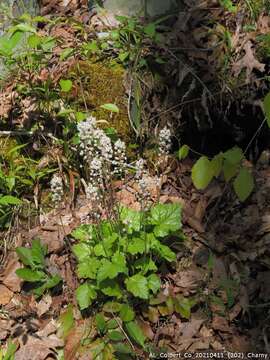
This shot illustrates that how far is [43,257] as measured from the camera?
298 cm

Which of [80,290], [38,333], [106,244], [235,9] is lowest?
[38,333]

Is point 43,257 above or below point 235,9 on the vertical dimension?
below

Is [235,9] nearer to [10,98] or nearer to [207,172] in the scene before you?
[10,98]

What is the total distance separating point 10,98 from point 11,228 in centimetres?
103

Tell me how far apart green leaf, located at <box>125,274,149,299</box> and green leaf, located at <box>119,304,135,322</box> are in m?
0.09

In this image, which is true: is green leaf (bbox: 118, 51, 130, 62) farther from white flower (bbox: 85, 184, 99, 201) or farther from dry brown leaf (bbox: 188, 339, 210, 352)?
dry brown leaf (bbox: 188, 339, 210, 352)

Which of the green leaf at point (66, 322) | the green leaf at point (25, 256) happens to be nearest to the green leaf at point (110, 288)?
the green leaf at point (66, 322)

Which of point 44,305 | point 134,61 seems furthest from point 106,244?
point 134,61

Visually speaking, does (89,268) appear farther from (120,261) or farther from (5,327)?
(5,327)

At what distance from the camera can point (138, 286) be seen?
105 inches

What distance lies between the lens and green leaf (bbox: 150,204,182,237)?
111 inches

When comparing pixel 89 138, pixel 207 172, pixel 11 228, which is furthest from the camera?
pixel 11 228

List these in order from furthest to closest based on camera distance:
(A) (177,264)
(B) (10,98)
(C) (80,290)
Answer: (B) (10,98) → (A) (177,264) → (C) (80,290)

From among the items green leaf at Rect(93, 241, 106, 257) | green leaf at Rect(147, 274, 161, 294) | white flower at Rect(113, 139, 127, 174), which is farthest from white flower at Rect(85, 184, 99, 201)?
green leaf at Rect(147, 274, 161, 294)
